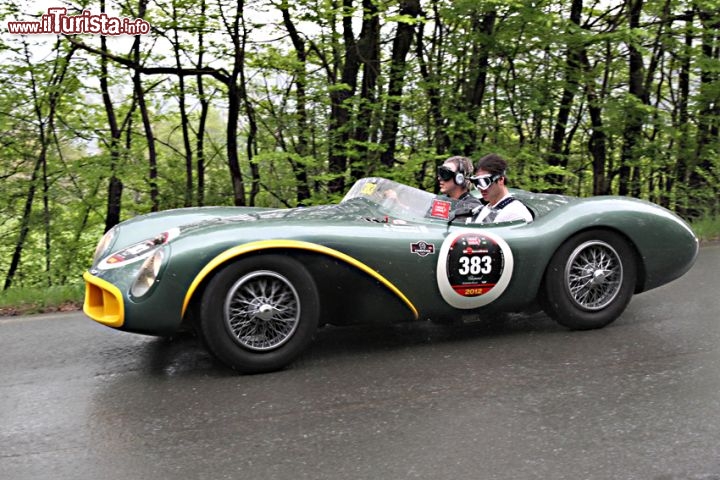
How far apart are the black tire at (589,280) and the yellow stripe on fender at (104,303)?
2678mm

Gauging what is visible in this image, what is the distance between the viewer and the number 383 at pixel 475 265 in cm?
429

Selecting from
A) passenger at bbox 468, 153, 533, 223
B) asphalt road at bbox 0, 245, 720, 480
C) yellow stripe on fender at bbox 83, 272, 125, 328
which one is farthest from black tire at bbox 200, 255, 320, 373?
passenger at bbox 468, 153, 533, 223

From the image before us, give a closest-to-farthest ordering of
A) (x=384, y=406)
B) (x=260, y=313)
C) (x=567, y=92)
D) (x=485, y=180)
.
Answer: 1. (x=384, y=406)
2. (x=260, y=313)
3. (x=485, y=180)
4. (x=567, y=92)

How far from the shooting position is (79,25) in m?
10.1

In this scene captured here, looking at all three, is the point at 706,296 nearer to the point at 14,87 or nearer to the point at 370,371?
the point at 370,371

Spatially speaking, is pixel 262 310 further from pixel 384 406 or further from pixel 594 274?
pixel 594 274

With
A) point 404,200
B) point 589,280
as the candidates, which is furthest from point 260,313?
point 589,280

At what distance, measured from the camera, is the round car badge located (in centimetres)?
427

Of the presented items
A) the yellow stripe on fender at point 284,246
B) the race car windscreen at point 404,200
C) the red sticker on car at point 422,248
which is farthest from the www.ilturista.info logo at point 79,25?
the red sticker on car at point 422,248

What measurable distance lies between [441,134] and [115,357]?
23.6 feet

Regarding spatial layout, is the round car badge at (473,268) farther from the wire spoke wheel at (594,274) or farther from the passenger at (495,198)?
the wire spoke wheel at (594,274)

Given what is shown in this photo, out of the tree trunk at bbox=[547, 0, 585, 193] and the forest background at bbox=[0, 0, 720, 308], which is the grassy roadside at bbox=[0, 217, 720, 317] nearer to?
the forest background at bbox=[0, 0, 720, 308]

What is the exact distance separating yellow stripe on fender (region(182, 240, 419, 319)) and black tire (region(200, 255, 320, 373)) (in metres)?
0.06

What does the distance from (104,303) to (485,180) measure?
2627 millimetres
